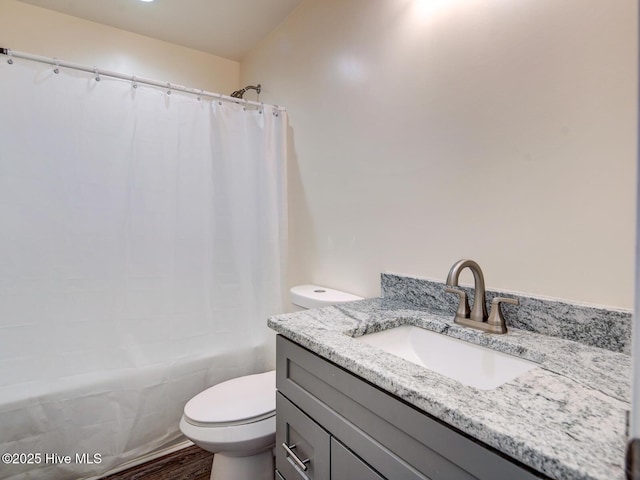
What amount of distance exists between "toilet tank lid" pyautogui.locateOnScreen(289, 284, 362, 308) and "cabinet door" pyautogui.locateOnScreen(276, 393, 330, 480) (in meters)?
0.54

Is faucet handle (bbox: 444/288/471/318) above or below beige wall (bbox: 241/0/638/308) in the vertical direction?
below

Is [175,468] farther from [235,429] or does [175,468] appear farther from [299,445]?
[299,445]

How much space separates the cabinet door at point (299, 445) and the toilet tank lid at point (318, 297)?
0.54 metres

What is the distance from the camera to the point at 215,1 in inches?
73.8

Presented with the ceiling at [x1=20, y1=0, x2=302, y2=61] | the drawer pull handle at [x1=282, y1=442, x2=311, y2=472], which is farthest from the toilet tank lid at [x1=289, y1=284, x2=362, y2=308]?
the ceiling at [x1=20, y1=0, x2=302, y2=61]

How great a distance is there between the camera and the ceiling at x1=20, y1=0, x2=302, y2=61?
189 cm

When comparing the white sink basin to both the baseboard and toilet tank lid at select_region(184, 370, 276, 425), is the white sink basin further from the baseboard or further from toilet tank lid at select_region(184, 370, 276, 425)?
the baseboard

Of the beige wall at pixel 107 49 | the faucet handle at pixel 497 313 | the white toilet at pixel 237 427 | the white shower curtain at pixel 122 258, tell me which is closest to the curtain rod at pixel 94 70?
the white shower curtain at pixel 122 258

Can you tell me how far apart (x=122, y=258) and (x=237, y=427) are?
0.98 m

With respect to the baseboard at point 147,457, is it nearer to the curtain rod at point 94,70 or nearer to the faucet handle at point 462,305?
the faucet handle at point 462,305

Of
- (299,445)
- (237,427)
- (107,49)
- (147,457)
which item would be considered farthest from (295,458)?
(107,49)

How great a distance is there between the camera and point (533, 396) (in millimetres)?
578

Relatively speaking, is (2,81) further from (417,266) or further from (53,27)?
(417,266)

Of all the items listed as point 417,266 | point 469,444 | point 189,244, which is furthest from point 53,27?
point 469,444
